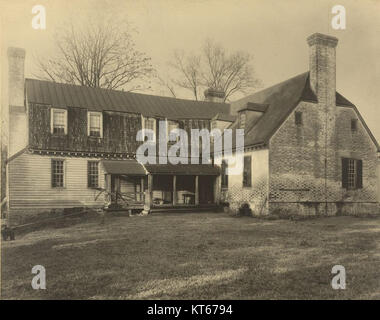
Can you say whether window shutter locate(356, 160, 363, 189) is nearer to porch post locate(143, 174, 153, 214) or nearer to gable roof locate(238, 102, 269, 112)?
gable roof locate(238, 102, 269, 112)

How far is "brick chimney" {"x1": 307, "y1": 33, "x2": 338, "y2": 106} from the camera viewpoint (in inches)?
698

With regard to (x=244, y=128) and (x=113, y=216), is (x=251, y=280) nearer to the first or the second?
(x=113, y=216)

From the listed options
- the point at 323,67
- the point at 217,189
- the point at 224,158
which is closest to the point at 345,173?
the point at 323,67

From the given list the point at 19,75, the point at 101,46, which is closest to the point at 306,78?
the point at 101,46

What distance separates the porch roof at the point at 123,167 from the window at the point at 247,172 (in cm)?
546

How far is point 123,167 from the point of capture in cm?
1995

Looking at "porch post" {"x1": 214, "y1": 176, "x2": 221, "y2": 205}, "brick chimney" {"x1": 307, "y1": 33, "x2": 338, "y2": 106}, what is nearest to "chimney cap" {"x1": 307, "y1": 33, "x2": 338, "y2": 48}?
"brick chimney" {"x1": 307, "y1": 33, "x2": 338, "y2": 106}

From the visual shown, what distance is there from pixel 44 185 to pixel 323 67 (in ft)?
51.3

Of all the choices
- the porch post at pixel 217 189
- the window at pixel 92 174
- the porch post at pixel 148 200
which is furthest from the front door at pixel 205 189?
the window at pixel 92 174

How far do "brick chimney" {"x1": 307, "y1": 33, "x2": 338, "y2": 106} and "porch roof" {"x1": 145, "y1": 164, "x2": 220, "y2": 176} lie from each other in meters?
7.13

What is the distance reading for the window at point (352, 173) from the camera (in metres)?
18.4

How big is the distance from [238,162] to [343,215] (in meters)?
5.95

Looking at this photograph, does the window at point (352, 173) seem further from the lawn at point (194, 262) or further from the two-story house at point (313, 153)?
the lawn at point (194, 262)

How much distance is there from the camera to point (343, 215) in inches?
705
